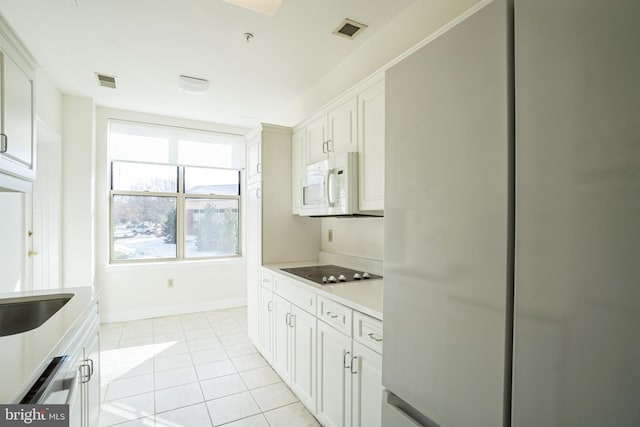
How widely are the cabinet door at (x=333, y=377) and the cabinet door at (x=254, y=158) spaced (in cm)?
169

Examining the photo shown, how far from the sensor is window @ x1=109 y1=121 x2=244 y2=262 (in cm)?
418

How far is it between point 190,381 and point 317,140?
2273 millimetres

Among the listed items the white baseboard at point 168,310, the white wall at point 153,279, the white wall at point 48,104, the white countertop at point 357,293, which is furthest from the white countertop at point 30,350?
the white baseboard at point 168,310

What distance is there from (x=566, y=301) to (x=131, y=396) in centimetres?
287

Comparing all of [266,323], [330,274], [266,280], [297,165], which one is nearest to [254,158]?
[297,165]

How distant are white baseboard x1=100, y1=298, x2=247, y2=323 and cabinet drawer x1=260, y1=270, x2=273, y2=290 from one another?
2.02 metres

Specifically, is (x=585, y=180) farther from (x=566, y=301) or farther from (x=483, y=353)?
(x=483, y=353)

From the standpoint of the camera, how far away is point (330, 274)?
8.27 feet

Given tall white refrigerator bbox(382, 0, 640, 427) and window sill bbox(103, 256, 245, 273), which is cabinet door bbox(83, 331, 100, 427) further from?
window sill bbox(103, 256, 245, 273)

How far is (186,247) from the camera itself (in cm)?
459

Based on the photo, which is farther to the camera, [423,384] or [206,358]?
[206,358]

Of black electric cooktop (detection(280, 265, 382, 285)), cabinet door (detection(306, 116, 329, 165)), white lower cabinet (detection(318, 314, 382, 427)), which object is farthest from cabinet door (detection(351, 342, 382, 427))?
cabinet door (detection(306, 116, 329, 165))

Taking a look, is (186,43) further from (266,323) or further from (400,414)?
Answer: (400,414)

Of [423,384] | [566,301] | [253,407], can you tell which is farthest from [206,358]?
[566,301]
